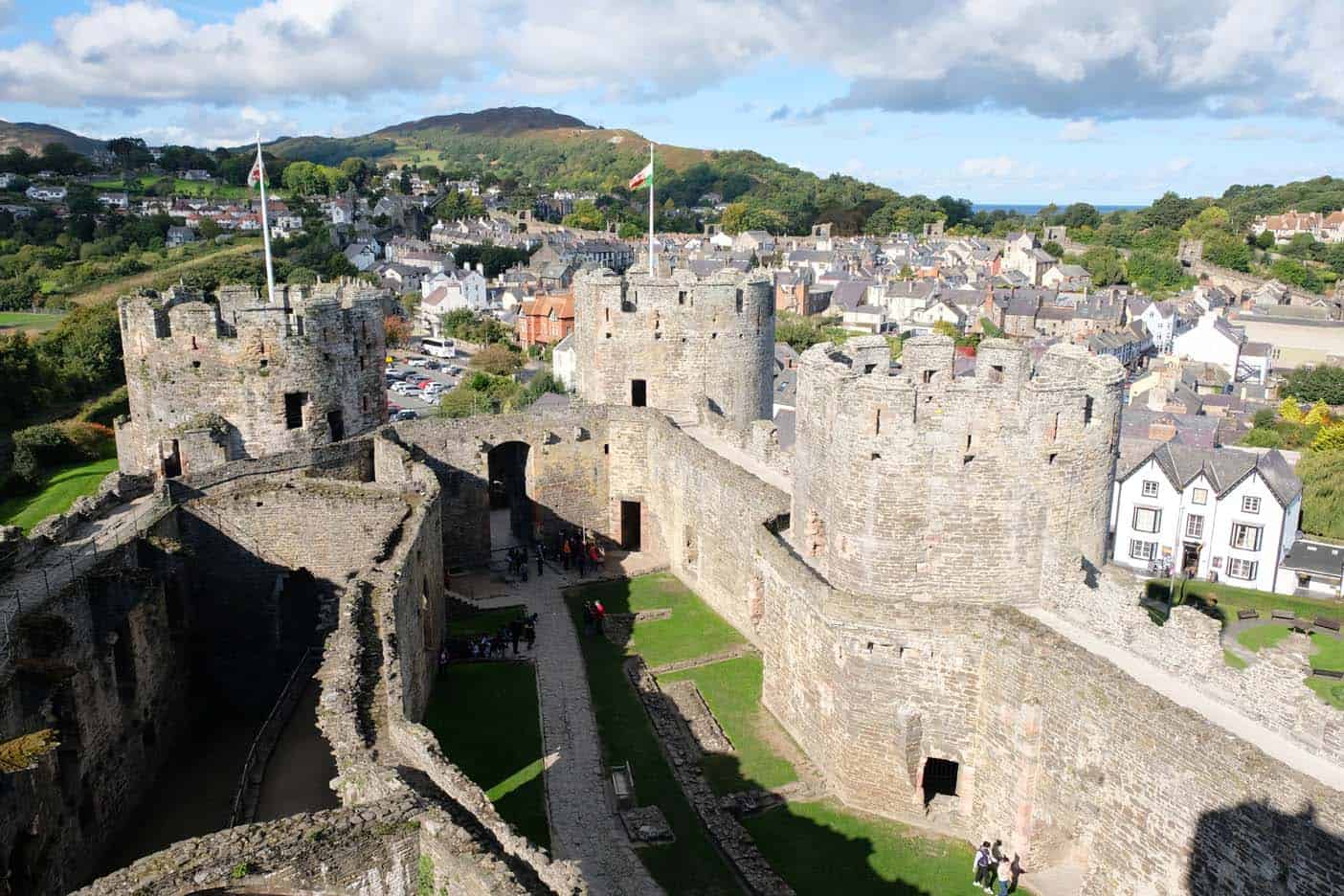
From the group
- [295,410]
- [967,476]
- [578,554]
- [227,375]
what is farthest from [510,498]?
[967,476]

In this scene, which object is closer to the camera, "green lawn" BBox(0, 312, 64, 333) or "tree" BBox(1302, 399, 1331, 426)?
"green lawn" BBox(0, 312, 64, 333)

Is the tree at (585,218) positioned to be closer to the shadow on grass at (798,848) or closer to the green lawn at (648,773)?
the green lawn at (648,773)

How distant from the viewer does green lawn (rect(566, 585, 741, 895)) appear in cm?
1480

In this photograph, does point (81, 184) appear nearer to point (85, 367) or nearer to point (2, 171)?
point (2, 171)

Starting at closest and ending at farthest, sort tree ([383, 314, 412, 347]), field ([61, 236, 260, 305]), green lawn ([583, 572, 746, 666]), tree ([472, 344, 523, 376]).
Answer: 1. green lawn ([583, 572, 746, 666])
2. tree ([472, 344, 523, 376])
3. field ([61, 236, 260, 305])
4. tree ([383, 314, 412, 347])

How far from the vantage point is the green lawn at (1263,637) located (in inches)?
1315

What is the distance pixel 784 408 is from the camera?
5188 centimetres

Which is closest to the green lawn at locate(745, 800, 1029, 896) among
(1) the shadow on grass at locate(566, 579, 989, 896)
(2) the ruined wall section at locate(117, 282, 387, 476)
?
(1) the shadow on grass at locate(566, 579, 989, 896)

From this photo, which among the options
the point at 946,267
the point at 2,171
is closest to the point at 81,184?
the point at 2,171

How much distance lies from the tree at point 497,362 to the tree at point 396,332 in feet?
37.8

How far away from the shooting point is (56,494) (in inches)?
1550

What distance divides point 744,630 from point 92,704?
12703mm

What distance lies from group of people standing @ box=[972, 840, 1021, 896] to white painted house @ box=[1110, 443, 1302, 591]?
97.2 ft

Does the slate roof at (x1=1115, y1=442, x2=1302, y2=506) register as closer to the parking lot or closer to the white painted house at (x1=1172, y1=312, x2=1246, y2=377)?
the parking lot
